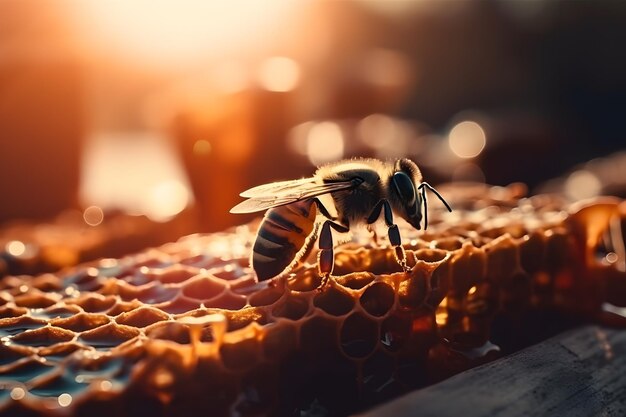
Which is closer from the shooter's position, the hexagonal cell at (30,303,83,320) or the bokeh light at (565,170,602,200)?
the hexagonal cell at (30,303,83,320)

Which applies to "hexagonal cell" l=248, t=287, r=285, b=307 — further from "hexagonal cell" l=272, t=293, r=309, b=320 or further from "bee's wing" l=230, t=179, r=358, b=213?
"bee's wing" l=230, t=179, r=358, b=213

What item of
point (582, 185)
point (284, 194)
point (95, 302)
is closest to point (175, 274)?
point (95, 302)

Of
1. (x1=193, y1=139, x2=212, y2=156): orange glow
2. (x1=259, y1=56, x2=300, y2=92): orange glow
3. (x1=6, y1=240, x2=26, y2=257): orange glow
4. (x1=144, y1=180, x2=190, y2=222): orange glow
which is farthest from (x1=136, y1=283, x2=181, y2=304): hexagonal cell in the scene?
(x1=259, y1=56, x2=300, y2=92): orange glow

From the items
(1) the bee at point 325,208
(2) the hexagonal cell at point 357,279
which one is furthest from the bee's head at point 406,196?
(2) the hexagonal cell at point 357,279

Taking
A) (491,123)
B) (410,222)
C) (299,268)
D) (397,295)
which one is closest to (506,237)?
(410,222)

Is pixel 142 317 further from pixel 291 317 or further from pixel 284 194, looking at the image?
pixel 284 194

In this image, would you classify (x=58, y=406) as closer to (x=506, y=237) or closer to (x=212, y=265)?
(x=212, y=265)

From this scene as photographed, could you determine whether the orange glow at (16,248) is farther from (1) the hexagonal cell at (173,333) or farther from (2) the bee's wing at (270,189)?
(1) the hexagonal cell at (173,333)

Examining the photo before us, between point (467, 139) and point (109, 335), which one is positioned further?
point (467, 139)
